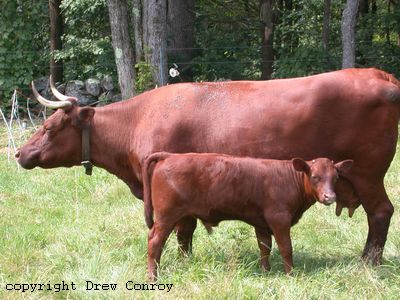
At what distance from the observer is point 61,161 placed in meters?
6.28

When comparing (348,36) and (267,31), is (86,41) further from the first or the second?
(348,36)

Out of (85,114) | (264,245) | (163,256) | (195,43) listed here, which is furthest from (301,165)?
(195,43)

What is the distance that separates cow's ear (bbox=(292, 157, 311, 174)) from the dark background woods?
10648mm

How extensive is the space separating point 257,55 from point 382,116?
42.8 ft

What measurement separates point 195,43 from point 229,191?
1372cm

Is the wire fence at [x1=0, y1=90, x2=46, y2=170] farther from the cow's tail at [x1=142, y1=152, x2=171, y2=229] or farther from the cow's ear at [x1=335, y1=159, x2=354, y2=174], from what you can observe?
the cow's ear at [x1=335, y1=159, x2=354, y2=174]

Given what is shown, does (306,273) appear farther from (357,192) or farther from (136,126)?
(136,126)

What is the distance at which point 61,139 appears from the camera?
20.4 feet

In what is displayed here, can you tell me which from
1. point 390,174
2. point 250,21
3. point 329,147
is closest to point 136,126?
point 329,147

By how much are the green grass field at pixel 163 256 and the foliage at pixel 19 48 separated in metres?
9.89

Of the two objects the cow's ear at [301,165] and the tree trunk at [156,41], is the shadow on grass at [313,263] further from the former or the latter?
the tree trunk at [156,41]

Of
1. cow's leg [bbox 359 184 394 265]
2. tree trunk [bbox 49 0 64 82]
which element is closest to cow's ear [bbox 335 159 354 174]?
cow's leg [bbox 359 184 394 265]

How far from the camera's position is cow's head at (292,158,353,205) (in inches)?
204

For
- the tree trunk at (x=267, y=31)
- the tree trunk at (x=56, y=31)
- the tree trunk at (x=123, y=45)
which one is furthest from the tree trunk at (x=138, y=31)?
the tree trunk at (x=267, y=31)
